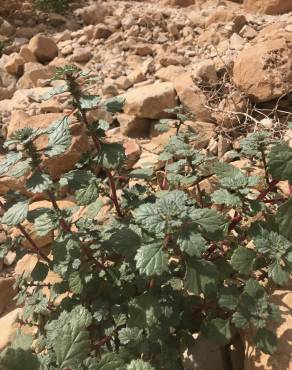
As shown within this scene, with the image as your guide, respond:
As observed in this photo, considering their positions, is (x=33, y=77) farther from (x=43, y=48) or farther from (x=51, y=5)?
(x=51, y=5)

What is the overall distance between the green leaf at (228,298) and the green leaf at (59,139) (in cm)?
91

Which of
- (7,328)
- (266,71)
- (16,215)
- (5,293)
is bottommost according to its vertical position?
(5,293)

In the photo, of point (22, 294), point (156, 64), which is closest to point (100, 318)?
point (22, 294)

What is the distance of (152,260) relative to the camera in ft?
4.93

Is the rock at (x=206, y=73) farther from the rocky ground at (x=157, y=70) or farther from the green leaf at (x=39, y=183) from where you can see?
the green leaf at (x=39, y=183)

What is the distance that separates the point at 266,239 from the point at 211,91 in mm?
2359

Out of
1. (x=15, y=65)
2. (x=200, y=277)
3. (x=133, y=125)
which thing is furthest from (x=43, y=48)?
(x=200, y=277)

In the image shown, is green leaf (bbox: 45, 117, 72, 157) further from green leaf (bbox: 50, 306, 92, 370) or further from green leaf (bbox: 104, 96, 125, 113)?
green leaf (bbox: 50, 306, 92, 370)

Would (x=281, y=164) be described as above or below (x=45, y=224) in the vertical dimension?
above

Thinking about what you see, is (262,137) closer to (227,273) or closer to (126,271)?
(227,273)

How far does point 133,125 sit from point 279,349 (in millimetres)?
2565

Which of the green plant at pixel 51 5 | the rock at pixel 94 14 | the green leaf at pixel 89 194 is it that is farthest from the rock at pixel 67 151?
the green plant at pixel 51 5

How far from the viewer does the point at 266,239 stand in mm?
1738

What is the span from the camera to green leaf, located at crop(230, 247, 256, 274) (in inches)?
69.7
